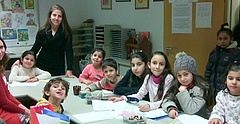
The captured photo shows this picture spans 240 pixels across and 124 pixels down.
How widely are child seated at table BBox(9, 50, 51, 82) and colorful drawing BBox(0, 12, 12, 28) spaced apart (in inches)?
77.0

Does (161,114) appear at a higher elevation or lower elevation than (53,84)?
lower

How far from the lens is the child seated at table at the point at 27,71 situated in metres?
3.36

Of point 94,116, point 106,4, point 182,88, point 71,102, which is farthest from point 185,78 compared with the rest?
point 106,4

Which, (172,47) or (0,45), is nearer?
(0,45)

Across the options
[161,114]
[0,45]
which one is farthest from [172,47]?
[0,45]

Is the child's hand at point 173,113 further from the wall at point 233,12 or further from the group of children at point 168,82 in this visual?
the wall at point 233,12

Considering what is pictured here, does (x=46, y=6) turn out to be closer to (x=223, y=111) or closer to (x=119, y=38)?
(x=119, y=38)

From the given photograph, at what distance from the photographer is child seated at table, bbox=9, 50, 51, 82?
336 centimetres

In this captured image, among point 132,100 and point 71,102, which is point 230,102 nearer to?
point 132,100

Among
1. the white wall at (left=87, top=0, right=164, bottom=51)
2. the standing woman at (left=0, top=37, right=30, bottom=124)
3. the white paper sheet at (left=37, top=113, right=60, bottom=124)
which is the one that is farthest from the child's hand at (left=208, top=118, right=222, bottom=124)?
the white wall at (left=87, top=0, right=164, bottom=51)

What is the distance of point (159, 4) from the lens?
4.44m

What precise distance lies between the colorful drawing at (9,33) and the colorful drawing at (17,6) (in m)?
0.33

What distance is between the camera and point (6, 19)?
5117 mm

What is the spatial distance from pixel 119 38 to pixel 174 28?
115 centimetres
